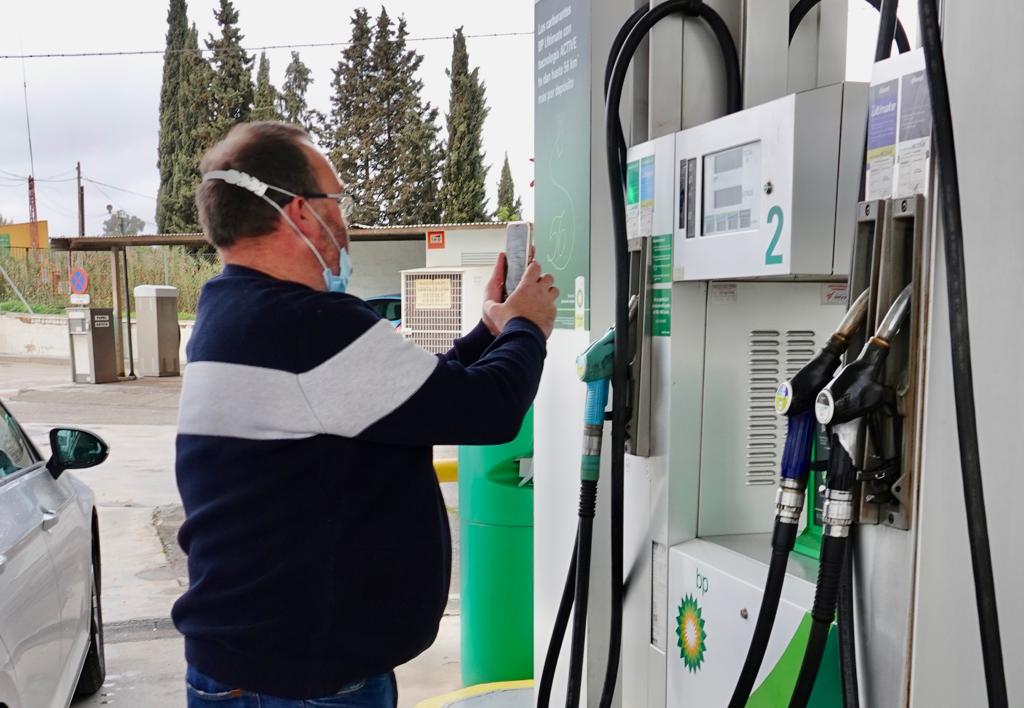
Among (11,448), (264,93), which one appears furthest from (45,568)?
(264,93)

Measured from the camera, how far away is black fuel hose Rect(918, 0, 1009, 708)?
1089 millimetres

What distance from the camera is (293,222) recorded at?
179 cm

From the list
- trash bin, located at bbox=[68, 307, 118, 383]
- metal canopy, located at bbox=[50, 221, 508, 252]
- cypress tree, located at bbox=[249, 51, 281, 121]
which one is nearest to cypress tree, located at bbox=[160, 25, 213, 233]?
cypress tree, located at bbox=[249, 51, 281, 121]

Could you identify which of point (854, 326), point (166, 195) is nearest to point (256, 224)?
point (854, 326)

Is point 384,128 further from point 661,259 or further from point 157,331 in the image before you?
point 661,259

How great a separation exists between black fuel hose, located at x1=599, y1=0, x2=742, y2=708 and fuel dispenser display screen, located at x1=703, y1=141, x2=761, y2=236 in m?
0.21

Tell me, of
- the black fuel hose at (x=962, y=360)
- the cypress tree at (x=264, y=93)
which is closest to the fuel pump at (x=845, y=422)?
the black fuel hose at (x=962, y=360)

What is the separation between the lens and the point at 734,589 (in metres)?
1.80

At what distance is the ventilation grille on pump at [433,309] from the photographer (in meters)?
11.8

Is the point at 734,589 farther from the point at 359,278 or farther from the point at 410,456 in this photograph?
the point at 359,278

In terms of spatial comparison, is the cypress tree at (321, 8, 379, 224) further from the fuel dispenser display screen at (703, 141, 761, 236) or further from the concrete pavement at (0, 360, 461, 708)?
the fuel dispenser display screen at (703, 141, 761, 236)

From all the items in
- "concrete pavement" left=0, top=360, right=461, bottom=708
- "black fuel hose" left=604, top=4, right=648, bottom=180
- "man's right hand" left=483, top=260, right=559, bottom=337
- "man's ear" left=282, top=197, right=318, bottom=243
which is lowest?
"concrete pavement" left=0, top=360, right=461, bottom=708

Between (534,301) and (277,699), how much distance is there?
90 centimetres

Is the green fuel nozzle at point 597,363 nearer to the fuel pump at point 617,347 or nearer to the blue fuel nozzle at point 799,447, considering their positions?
the fuel pump at point 617,347
